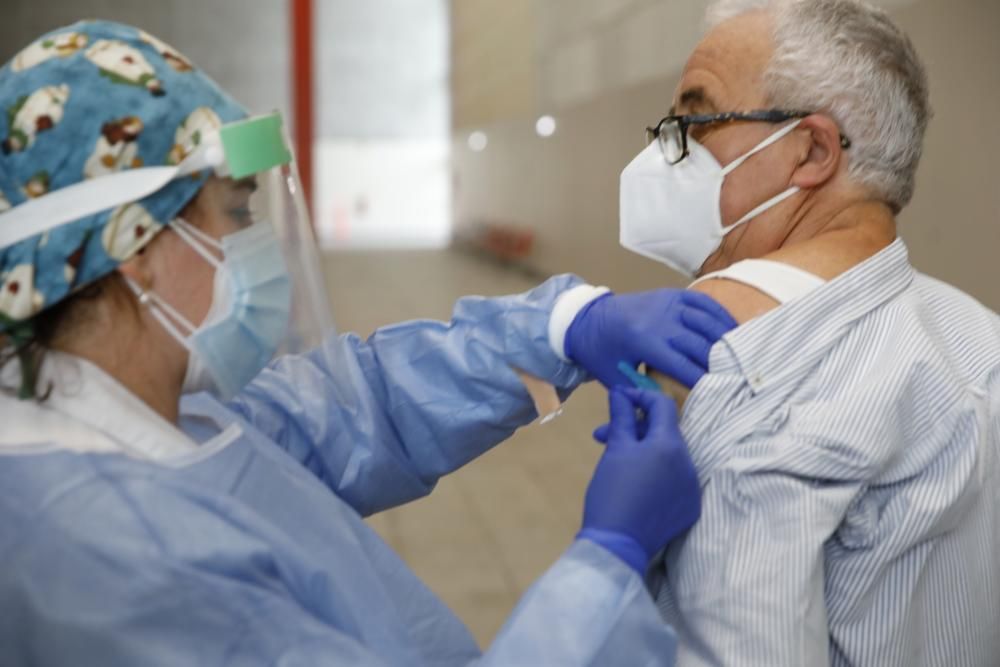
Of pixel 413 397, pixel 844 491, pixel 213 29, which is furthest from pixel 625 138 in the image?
pixel 213 29

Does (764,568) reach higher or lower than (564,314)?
lower

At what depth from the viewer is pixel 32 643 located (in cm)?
97

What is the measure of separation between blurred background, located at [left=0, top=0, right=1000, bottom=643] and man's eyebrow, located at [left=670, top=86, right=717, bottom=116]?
12 centimetres

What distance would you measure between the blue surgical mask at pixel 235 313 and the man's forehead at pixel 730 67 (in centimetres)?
48

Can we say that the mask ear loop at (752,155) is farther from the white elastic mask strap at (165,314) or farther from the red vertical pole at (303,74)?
the red vertical pole at (303,74)

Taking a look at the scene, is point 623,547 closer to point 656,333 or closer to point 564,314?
point 656,333

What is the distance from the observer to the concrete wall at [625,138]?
2480 millimetres

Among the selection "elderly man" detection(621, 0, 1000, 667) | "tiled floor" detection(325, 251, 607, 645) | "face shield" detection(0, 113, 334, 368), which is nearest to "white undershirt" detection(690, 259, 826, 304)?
"elderly man" detection(621, 0, 1000, 667)

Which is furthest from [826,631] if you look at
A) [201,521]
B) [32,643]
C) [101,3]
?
[101,3]

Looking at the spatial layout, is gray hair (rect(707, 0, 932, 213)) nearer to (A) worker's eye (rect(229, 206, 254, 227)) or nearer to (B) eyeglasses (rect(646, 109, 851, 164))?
(B) eyeglasses (rect(646, 109, 851, 164))

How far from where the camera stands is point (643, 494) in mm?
1033

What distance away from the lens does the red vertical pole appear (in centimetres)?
935

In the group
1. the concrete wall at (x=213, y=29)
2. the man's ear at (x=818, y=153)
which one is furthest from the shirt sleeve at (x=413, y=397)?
the concrete wall at (x=213, y=29)

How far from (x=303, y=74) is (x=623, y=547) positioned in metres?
8.80
